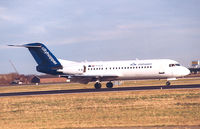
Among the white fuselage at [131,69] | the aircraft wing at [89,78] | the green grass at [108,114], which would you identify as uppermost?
the white fuselage at [131,69]

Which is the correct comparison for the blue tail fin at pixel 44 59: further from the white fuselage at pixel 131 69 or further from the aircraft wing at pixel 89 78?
the aircraft wing at pixel 89 78

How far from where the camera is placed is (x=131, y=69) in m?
45.2

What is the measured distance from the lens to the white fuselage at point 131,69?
43969 millimetres

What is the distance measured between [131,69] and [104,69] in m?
3.78

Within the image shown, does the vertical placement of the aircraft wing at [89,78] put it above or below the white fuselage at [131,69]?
below

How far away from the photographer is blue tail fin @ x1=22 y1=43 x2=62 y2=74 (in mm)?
48219

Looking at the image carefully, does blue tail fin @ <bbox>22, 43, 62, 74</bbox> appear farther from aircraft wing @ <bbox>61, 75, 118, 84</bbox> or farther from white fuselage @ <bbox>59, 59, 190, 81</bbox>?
aircraft wing @ <bbox>61, 75, 118, 84</bbox>

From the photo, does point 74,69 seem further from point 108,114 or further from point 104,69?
point 108,114

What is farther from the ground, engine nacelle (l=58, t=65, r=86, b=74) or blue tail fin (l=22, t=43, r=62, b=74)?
blue tail fin (l=22, t=43, r=62, b=74)

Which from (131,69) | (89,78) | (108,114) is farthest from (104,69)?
(108,114)

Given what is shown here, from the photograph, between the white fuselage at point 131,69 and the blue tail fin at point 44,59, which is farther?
the blue tail fin at point 44,59

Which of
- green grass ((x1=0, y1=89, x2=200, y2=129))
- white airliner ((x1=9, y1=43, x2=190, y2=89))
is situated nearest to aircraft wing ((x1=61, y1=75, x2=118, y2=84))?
white airliner ((x1=9, y1=43, x2=190, y2=89))

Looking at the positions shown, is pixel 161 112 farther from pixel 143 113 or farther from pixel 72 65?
pixel 72 65

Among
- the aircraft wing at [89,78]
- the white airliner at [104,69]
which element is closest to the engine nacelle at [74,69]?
the white airliner at [104,69]
